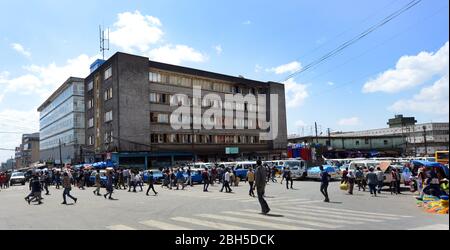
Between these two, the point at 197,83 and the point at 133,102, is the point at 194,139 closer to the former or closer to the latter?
the point at 197,83

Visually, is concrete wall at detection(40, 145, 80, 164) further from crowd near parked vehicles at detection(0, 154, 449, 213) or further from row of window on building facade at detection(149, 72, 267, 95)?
crowd near parked vehicles at detection(0, 154, 449, 213)

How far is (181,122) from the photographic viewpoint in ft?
205

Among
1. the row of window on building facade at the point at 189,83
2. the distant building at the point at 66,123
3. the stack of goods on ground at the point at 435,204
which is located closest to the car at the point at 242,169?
the stack of goods on ground at the point at 435,204

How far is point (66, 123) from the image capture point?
80938mm

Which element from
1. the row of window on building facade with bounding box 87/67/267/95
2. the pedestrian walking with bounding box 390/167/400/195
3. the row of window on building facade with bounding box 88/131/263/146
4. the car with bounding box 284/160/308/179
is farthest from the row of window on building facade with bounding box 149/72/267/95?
the pedestrian walking with bounding box 390/167/400/195

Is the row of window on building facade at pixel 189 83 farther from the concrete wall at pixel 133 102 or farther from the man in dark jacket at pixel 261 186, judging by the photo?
the man in dark jacket at pixel 261 186

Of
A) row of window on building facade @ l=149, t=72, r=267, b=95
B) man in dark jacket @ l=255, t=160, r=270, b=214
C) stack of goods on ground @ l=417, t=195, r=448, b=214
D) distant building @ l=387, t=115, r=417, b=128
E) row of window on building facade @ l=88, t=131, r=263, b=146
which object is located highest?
row of window on building facade @ l=149, t=72, r=267, b=95

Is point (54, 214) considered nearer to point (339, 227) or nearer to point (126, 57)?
point (339, 227)

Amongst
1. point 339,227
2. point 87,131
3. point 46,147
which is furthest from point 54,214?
point 46,147

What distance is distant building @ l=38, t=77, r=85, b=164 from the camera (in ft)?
248

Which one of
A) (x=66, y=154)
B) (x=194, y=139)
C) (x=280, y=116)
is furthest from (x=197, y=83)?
(x=66, y=154)

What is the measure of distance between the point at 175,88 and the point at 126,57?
9377 mm

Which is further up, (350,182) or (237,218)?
(350,182)

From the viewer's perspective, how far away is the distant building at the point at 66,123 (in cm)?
7550
